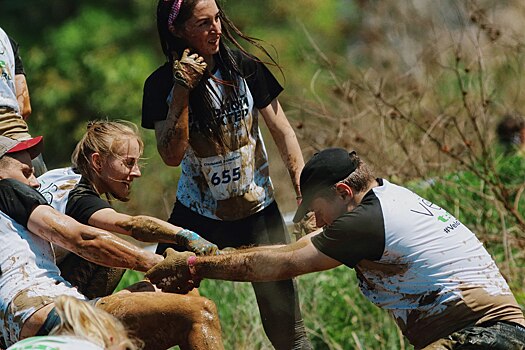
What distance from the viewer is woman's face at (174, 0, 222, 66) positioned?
5.67 meters

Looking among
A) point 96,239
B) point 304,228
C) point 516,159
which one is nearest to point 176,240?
point 96,239

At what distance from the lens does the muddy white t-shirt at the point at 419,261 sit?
4883 mm

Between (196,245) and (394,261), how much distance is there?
38.0 inches

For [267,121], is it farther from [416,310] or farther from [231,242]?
[416,310]

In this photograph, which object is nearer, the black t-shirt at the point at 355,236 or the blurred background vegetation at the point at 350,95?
the black t-shirt at the point at 355,236

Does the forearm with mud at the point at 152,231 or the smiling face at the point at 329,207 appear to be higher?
the smiling face at the point at 329,207

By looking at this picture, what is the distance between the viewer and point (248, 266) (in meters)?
5.05

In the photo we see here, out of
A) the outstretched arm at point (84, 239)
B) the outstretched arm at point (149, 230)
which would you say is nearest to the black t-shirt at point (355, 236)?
the outstretched arm at point (149, 230)

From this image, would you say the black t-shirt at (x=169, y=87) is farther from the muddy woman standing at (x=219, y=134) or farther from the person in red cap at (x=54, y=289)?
the person in red cap at (x=54, y=289)

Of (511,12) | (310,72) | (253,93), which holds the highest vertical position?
(253,93)

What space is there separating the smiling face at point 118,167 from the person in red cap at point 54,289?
21.8 inches

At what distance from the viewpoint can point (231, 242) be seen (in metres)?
6.01

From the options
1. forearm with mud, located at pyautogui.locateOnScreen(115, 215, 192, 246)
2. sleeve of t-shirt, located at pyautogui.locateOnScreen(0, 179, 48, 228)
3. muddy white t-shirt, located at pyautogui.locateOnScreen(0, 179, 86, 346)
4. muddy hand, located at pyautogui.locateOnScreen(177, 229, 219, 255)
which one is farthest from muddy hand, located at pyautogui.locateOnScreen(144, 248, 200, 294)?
sleeve of t-shirt, located at pyautogui.locateOnScreen(0, 179, 48, 228)

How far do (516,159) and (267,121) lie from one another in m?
4.88
